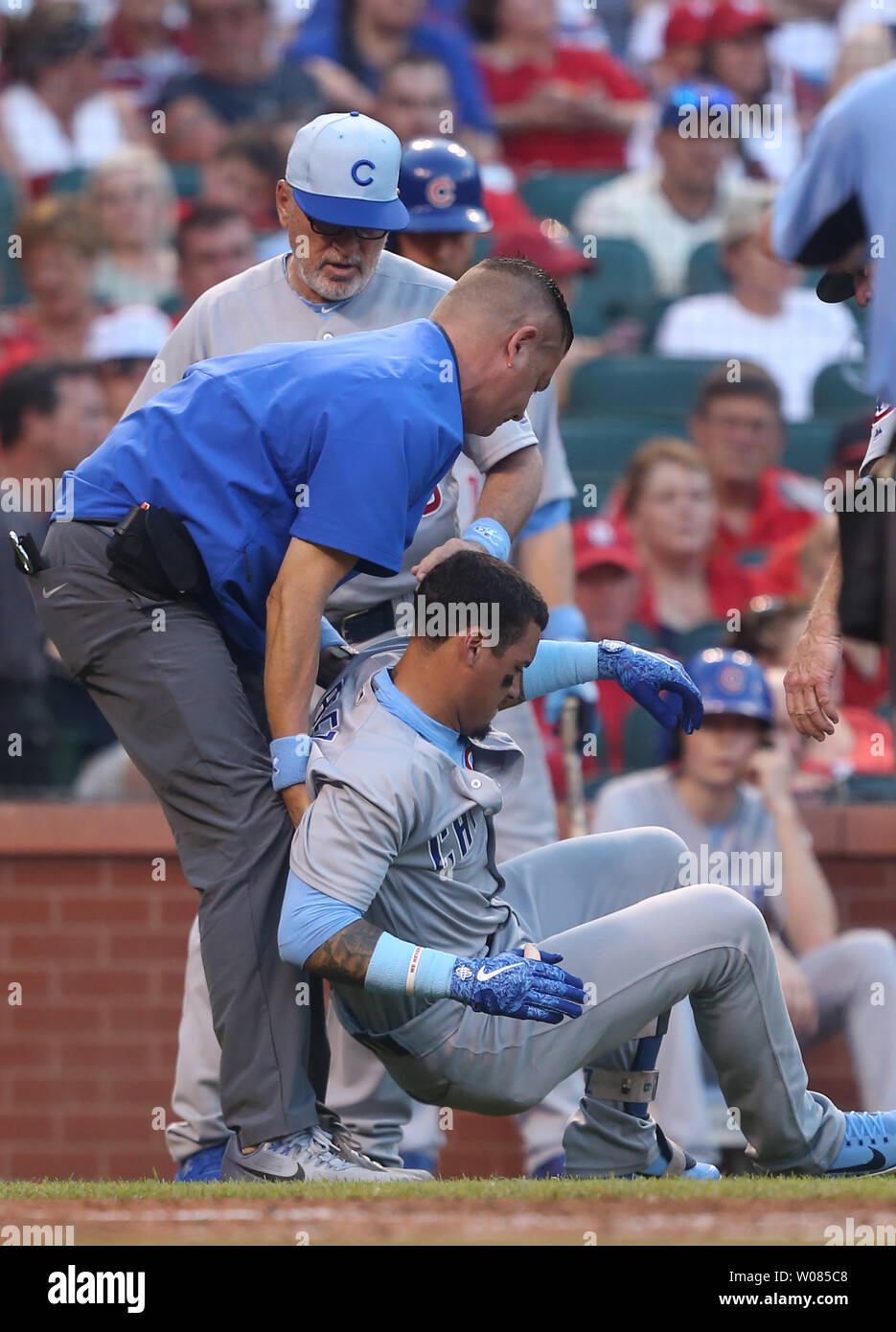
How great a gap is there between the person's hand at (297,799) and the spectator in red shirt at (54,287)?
15.0ft

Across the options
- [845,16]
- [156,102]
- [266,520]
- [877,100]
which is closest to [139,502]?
[266,520]

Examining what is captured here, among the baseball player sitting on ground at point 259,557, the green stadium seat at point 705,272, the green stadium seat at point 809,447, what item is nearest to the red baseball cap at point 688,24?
the green stadium seat at point 705,272

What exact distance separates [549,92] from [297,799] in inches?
262

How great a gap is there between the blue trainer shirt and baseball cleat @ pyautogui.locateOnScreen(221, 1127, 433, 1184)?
94 centimetres

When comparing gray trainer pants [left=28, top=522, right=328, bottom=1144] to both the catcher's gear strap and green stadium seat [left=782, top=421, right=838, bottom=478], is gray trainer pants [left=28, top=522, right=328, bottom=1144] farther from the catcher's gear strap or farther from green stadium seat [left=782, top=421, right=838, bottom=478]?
green stadium seat [left=782, top=421, right=838, bottom=478]

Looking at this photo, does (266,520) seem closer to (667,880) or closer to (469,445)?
(469,445)

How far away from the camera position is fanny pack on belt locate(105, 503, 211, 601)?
144 inches

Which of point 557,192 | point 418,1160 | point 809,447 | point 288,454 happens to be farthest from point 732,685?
point 557,192

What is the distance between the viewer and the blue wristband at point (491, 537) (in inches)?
153

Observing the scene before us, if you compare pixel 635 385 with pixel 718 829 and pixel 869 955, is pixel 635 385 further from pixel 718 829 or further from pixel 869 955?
pixel 869 955

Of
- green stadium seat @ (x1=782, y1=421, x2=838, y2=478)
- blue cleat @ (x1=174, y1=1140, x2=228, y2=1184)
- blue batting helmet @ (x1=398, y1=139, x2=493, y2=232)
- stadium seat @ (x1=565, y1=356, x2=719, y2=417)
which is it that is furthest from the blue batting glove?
stadium seat @ (x1=565, y1=356, x2=719, y2=417)

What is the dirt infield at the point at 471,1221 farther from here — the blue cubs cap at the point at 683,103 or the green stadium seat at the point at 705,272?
the blue cubs cap at the point at 683,103

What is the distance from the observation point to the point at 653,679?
3799 millimetres
